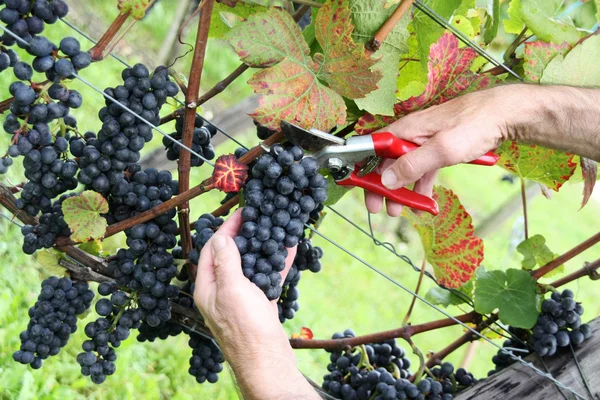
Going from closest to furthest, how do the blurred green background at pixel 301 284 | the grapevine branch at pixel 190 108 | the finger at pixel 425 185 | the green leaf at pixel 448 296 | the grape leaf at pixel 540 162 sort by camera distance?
the grapevine branch at pixel 190 108
the finger at pixel 425 185
the grape leaf at pixel 540 162
the green leaf at pixel 448 296
the blurred green background at pixel 301 284

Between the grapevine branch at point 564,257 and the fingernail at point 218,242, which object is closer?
the fingernail at point 218,242

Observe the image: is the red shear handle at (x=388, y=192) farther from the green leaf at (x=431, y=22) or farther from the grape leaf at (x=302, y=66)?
the green leaf at (x=431, y=22)

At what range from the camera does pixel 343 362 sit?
1.63m

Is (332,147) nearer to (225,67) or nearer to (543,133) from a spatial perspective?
(543,133)

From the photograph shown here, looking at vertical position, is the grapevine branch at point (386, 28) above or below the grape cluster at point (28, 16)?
above

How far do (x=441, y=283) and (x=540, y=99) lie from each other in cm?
53

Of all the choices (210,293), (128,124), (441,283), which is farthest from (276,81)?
(441,283)

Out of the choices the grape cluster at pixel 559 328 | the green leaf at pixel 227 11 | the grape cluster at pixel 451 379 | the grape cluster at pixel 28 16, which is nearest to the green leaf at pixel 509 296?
the grape cluster at pixel 559 328

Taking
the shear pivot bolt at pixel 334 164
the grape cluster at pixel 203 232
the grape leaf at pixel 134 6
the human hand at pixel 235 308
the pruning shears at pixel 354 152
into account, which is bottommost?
the human hand at pixel 235 308

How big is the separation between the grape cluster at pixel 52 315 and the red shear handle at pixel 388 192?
591 mm

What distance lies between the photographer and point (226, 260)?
39.1 inches

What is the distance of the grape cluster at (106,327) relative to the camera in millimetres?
1243

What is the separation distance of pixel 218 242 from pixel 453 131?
1.44 ft

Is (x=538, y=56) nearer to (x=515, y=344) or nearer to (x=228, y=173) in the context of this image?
(x=228, y=173)
